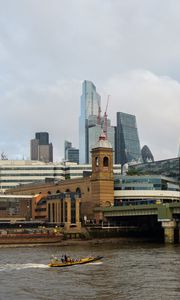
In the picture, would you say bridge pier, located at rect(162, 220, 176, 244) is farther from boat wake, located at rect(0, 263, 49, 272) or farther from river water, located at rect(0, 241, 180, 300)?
boat wake, located at rect(0, 263, 49, 272)

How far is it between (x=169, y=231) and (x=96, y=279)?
324 feet

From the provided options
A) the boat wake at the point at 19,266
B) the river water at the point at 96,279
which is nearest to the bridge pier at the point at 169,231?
the river water at the point at 96,279

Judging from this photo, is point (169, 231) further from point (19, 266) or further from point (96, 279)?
point (96, 279)

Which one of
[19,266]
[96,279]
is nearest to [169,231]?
[19,266]

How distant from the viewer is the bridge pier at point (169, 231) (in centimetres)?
18612

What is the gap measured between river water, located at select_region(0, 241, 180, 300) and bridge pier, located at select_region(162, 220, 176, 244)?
58.4 m

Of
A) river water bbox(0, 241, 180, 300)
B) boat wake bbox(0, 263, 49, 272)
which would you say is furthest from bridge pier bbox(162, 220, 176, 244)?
boat wake bbox(0, 263, 49, 272)

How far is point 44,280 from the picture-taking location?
92688 mm

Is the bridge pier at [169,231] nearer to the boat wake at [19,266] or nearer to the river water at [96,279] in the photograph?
the river water at [96,279]

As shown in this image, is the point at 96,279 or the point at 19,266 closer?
the point at 96,279

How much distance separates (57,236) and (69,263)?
81.3 m

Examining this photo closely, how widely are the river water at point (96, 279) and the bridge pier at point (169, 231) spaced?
5841cm

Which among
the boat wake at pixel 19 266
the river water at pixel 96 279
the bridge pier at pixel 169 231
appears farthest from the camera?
the bridge pier at pixel 169 231

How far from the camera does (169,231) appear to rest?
617ft
